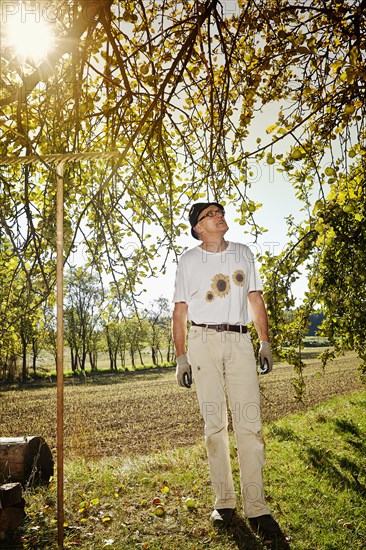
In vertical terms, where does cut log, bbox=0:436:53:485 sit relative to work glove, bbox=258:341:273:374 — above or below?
below

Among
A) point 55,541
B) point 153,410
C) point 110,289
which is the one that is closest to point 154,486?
point 55,541

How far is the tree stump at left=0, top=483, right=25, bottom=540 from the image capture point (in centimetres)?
352

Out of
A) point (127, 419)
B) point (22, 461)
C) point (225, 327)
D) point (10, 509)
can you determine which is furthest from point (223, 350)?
point (127, 419)

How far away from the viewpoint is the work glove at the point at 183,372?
129 inches

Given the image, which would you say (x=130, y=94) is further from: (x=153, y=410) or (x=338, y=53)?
(x=153, y=410)

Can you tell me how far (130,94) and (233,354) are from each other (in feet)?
6.53

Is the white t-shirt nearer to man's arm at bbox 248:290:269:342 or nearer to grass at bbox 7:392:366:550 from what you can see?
man's arm at bbox 248:290:269:342

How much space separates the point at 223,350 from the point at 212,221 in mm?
995

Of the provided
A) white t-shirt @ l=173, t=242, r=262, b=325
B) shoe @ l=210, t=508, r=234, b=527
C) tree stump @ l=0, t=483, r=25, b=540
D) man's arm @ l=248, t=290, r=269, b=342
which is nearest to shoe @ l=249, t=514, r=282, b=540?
shoe @ l=210, t=508, r=234, b=527

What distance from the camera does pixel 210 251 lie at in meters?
3.53

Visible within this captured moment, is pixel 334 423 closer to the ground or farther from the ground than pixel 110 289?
closer to the ground

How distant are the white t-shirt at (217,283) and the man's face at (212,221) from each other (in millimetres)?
136

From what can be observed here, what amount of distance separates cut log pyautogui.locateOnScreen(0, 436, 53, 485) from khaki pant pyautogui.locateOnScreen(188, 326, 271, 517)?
2.58 m

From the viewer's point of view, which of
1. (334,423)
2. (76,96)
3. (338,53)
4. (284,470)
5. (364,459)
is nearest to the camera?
(76,96)
